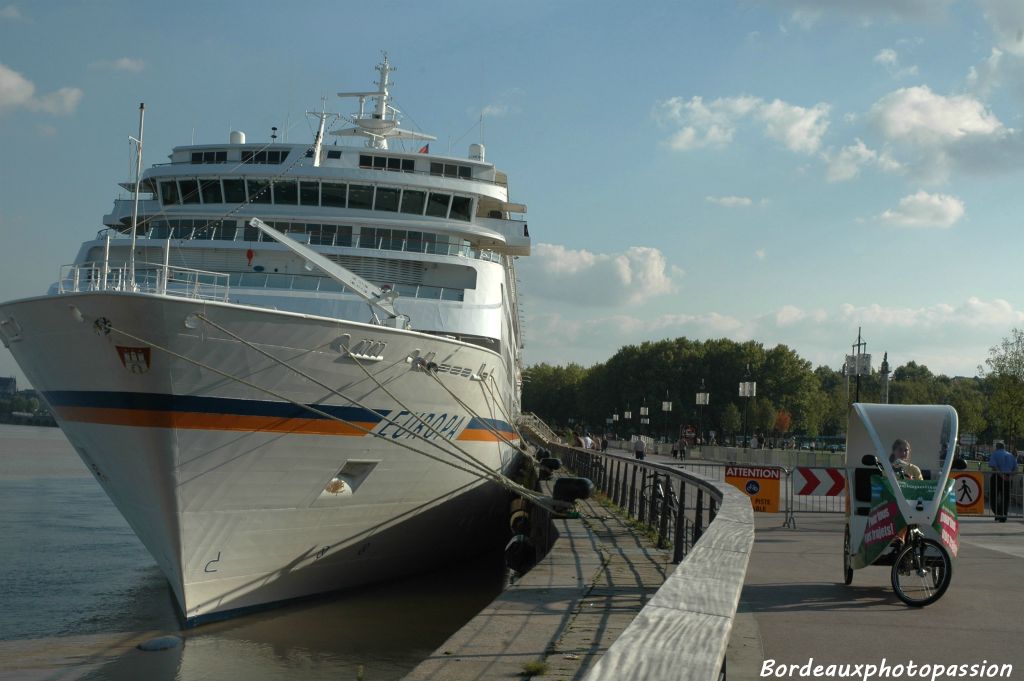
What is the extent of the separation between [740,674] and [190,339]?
757cm

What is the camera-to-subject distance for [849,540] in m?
9.38

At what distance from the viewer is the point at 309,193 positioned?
59.3 feet

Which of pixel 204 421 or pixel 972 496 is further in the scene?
pixel 972 496

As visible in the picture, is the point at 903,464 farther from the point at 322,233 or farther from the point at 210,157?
the point at 210,157

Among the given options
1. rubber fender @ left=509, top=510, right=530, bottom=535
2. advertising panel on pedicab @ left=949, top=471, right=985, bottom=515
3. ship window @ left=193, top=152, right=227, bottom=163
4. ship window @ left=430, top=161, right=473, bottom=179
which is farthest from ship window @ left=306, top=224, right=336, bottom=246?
advertising panel on pedicab @ left=949, top=471, right=985, bottom=515

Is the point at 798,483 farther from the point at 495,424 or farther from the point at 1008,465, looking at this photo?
the point at 1008,465

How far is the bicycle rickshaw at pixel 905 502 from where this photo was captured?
8.23 meters

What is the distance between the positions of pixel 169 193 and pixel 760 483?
1242cm

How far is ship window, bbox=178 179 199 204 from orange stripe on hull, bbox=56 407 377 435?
711 centimetres

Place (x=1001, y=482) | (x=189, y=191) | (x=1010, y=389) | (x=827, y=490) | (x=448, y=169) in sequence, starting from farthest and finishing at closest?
(x=1010, y=389) < (x=448, y=169) < (x=1001, y=482) < (x=189, y=191) < (x=827, y=490)

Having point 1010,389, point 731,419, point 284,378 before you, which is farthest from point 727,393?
point 284,378

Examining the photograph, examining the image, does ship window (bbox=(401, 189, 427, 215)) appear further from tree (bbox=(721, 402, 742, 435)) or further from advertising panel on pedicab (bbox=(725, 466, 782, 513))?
tree (bbox=(721, 402, 742, 435))

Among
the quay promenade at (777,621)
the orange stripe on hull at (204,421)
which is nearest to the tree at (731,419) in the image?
the quay promenade at (777,621)

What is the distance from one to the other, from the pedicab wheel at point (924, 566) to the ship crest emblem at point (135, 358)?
313 inches
